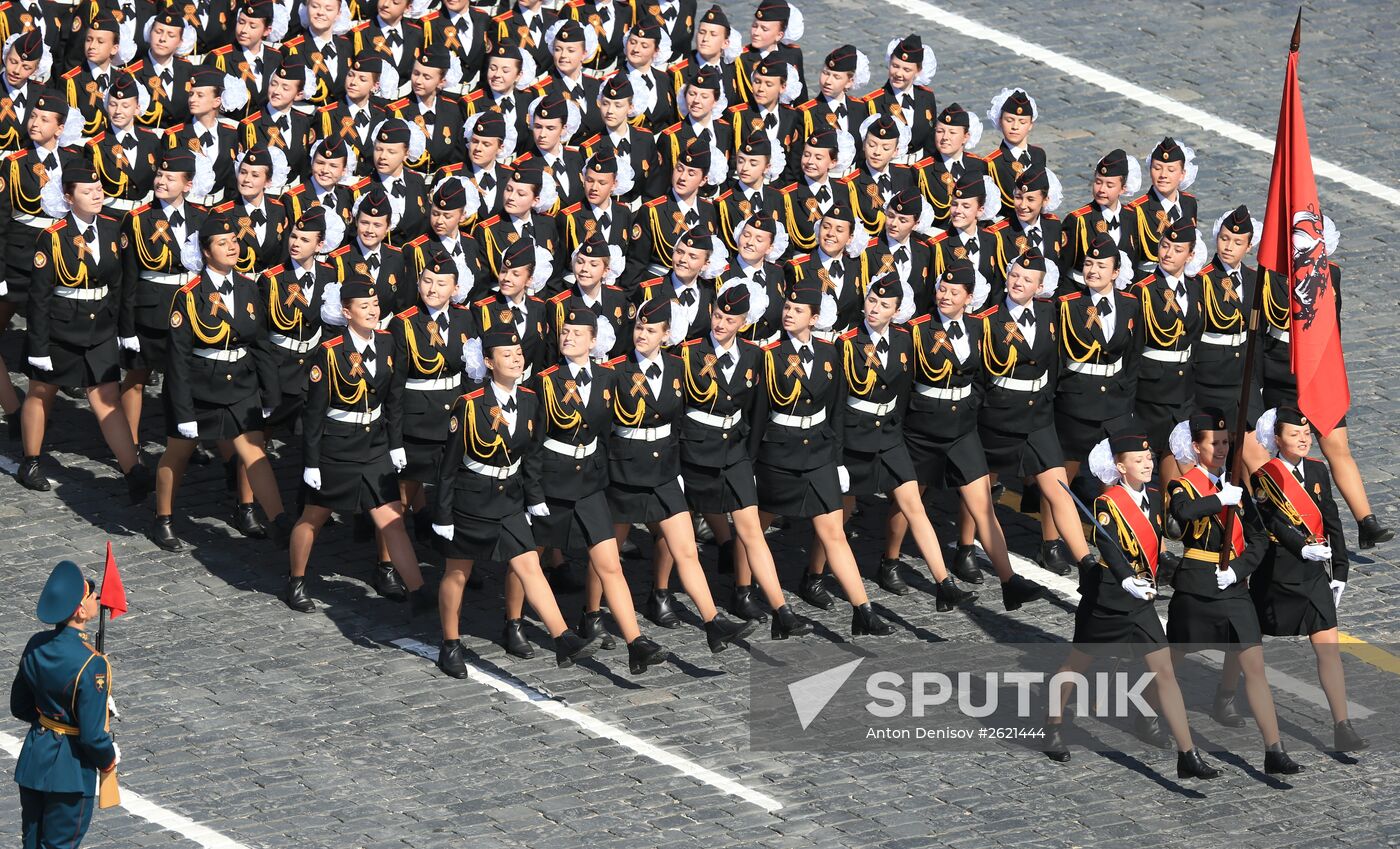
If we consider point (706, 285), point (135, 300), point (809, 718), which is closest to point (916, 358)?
point (706, 285)

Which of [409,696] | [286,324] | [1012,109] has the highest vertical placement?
[1012,109]

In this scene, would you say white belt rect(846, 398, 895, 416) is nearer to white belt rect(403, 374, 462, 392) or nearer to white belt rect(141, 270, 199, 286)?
white belt rect(403, 374, 462, 392)

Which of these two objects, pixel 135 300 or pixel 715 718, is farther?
pixel 135 300

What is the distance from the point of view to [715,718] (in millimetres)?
16125

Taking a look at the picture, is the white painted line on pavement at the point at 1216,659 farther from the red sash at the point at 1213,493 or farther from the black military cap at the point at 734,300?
the black military cap at the point at 734,300

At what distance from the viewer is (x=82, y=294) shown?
18.7 metres

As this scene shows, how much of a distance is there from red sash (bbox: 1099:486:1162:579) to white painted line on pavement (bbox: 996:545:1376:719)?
0.95m

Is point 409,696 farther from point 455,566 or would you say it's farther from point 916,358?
point 916,358

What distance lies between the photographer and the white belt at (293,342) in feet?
60.3

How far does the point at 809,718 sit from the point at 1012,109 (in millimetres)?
5752

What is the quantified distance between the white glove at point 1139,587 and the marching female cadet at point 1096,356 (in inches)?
107

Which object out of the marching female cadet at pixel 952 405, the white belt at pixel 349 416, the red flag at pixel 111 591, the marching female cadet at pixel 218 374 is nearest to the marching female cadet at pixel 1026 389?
the marching female cadet at pixel 952 405

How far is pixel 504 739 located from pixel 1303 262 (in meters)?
5.03

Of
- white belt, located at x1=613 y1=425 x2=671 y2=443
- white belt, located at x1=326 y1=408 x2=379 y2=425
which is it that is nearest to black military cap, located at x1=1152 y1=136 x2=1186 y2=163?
white belt, located at x1=613 y1=425 x2=671 y2=443
